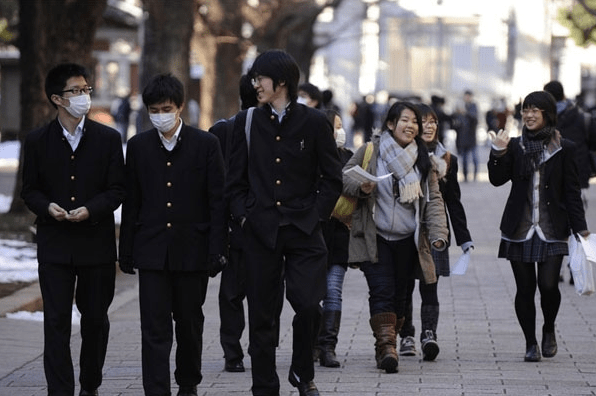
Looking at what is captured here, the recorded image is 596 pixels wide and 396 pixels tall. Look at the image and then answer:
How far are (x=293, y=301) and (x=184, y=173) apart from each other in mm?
858

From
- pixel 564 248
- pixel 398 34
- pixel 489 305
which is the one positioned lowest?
pixel 489 305

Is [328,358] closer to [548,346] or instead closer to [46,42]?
[548,346]

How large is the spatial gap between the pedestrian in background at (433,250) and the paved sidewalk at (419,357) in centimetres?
17

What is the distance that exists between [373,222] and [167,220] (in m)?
1.89

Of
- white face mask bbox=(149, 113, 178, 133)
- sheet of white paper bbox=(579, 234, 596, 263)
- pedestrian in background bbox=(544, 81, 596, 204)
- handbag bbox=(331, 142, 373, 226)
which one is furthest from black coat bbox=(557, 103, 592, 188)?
white face mask bbox=(149, 113, 178, 133)

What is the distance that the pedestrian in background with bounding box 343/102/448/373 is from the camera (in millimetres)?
8969

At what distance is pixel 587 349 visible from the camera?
9969mm

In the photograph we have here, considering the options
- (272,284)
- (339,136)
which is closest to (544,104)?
(339,136)

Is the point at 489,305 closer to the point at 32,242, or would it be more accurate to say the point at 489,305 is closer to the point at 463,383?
the point at 463,383

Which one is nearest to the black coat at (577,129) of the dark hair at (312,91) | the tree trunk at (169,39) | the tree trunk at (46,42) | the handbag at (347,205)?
the dark hair at (312,91)

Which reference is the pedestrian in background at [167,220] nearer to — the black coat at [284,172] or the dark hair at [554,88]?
the black coat at [284,172]

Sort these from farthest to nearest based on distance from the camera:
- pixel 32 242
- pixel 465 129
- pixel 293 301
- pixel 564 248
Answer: pixel 465 129, pixel 32 242, pixel 564 248, pixel 293 301

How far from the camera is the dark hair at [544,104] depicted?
30.5 feet

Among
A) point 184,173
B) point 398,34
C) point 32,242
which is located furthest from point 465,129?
point 398,34
